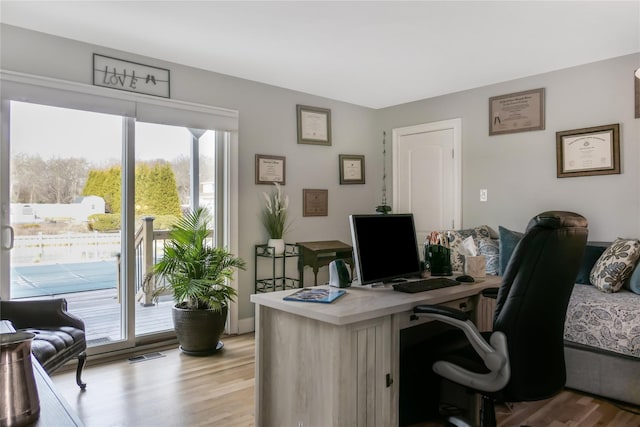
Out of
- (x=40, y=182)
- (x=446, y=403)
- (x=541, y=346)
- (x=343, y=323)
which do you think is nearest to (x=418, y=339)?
(x=446, y=403)

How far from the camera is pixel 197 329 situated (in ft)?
11.1

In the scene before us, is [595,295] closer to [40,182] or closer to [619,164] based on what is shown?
[619,164]

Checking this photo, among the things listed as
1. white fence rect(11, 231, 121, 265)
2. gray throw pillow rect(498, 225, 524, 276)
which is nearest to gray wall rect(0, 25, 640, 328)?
gray throw pillow rect(498, 225, 524, 276)

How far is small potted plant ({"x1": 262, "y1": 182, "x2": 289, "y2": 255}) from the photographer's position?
4.15 m

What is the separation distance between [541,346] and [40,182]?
10.8 feet

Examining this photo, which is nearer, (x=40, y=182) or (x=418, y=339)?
(x=418, y=339)

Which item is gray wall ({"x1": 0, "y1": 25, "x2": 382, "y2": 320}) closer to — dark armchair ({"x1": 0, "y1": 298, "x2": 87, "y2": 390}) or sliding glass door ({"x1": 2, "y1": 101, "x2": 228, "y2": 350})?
sliding glass door ({"x1": 2, "y1": 101, "x2": 228, "y2": 350})

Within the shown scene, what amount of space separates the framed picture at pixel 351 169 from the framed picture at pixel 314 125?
299 millimetres

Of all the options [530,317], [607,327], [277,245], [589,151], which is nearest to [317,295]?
[530,317]

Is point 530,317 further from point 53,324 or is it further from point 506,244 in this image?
point 53,324

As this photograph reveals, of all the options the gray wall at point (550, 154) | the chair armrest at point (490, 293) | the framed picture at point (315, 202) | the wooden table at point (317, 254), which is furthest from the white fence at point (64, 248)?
the gray wall at point (550, 154)

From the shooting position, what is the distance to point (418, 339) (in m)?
2.60

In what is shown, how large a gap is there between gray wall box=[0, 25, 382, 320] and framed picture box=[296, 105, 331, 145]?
7cm

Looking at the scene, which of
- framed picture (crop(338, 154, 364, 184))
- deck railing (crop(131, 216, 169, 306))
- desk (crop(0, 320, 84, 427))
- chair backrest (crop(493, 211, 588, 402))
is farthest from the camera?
framed picture (crop(338, 154, 364, 184))
